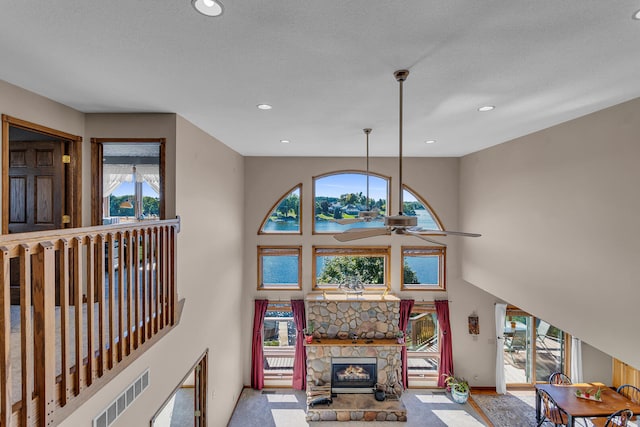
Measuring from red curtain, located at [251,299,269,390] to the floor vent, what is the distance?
149 inches

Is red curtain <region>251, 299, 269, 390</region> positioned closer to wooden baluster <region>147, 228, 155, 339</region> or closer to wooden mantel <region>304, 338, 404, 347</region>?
wooden mantel <region>304, 338, 404, 347</region>

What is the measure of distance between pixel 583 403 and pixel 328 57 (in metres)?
6.60

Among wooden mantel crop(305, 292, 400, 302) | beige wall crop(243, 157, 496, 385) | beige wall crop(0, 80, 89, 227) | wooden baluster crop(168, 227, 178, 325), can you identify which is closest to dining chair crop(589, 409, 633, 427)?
beige wall crop(243, 157, 496, 385)

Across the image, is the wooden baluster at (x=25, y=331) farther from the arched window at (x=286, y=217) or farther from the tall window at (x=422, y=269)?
the tall window at (x=422, y=269)

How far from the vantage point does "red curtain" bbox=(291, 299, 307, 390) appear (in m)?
6.67

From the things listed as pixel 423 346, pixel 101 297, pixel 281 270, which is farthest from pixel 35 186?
pixel 423 346

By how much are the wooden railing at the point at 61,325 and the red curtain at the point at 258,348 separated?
401 cm

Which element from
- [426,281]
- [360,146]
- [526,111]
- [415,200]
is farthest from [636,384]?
[360,146]

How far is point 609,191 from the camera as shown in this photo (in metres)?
3.21

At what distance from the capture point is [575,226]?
3631 mm

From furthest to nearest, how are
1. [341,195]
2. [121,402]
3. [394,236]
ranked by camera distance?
[341,195], [394,236], [121,402]

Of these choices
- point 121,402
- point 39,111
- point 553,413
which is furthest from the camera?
point 553,413

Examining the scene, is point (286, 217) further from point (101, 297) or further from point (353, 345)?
point (101, 297)

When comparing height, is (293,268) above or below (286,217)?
below
